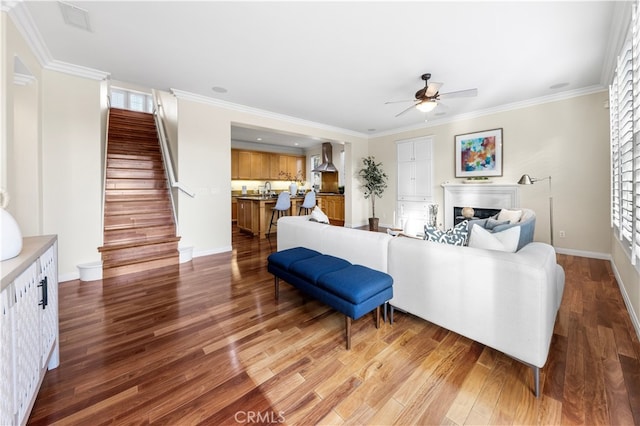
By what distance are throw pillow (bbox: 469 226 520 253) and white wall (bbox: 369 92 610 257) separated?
355 centimetres

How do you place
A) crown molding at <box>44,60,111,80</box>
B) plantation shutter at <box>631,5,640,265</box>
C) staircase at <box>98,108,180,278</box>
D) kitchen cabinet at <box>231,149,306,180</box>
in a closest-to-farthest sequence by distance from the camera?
plantation shutter at <box>631,5,640,265</box>, crown molding at <box>44,60,111,80</box>, staircase at <box>98,108,180,278</box>, kitchen cabinet at <box>231,149,306,180</box>

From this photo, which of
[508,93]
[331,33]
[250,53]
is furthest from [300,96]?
[508,93]

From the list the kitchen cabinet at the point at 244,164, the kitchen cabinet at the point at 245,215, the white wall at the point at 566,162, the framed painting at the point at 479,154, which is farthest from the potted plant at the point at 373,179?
the kitchen cabinet at the point at 244,164

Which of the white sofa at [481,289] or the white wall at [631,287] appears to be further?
the white wall at [631,287]

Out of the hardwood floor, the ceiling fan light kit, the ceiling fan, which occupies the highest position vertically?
the ceiling fan

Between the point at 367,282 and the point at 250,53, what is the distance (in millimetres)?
2740

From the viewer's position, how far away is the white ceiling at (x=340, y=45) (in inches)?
85.7

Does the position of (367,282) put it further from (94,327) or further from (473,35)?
(473,35)

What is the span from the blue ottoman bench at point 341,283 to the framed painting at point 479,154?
4229mm

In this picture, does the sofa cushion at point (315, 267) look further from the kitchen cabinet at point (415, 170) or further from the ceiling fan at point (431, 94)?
the kitchen cabinet at point (415, 170)

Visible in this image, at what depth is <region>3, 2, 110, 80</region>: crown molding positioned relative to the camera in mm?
2138

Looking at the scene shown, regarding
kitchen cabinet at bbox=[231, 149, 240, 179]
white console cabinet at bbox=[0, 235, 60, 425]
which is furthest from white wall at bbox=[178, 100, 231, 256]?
kitchen cabinet at bbox=[231, 149, 240, 179]

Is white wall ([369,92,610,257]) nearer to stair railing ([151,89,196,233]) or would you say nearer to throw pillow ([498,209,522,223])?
throw pillow ([498,209,522,223])

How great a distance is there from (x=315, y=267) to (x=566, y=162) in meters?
4.62
